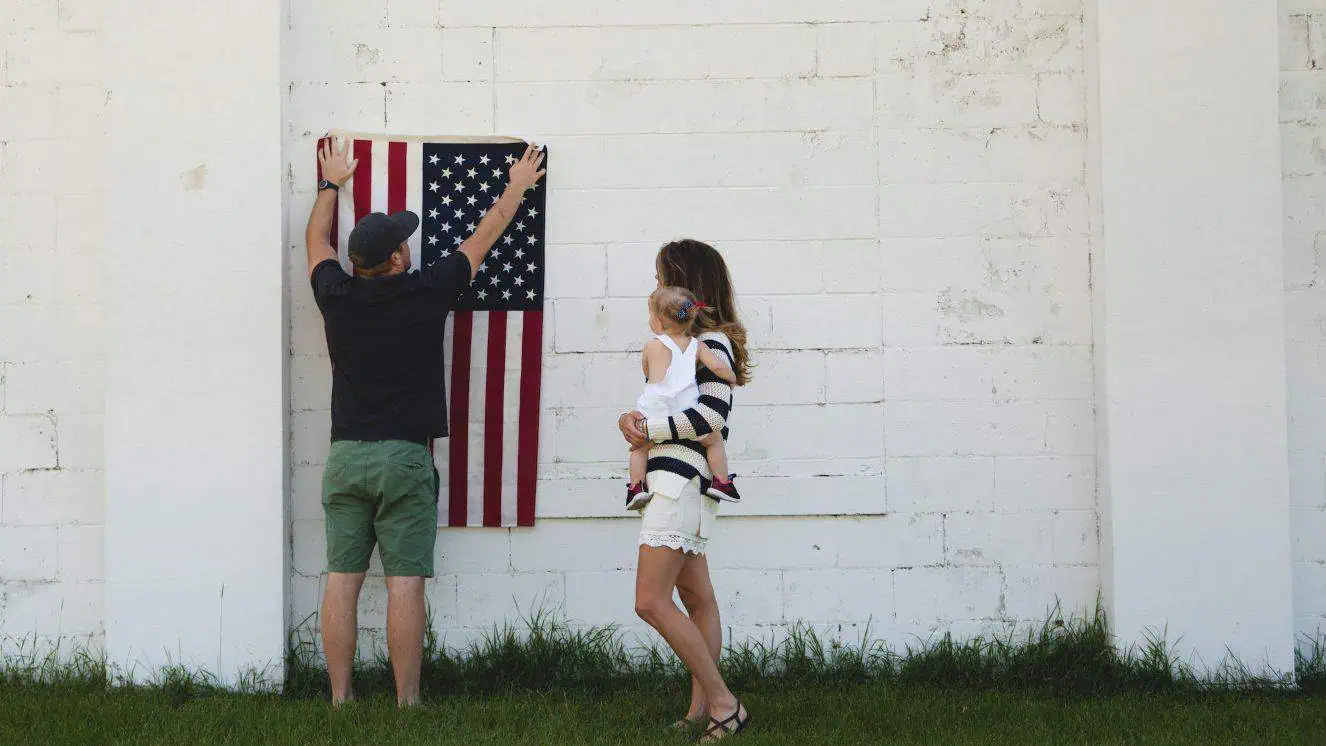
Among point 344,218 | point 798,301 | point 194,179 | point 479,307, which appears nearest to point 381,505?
point 479,307

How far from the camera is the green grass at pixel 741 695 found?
509 cm

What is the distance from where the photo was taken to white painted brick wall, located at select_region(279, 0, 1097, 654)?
244 inches

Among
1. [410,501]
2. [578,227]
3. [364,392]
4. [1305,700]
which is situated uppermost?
[578,227]

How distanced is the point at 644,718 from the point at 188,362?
2644 millimetres

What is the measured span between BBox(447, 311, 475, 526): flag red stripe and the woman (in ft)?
4.58

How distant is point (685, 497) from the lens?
196 inches

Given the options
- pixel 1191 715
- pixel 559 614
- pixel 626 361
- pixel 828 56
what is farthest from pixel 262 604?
pixel 1191 715

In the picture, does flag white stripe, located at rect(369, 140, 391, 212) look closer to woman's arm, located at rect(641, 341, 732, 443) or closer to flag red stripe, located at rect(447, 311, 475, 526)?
flag red stripe, located at rect(447, 311, 475, 526)

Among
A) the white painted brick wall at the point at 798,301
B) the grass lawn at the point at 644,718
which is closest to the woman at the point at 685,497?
the grass lawn at the point at 644,718

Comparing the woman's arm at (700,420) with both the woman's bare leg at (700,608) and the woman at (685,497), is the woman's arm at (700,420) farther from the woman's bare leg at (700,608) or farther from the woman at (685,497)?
the woman's bare leg at (700,608)

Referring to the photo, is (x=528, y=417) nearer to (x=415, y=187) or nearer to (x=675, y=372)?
(x=415, y=187)

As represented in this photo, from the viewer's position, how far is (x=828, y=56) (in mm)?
6227

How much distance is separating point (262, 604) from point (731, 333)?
2581mm

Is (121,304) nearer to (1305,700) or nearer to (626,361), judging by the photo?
(626,361)
